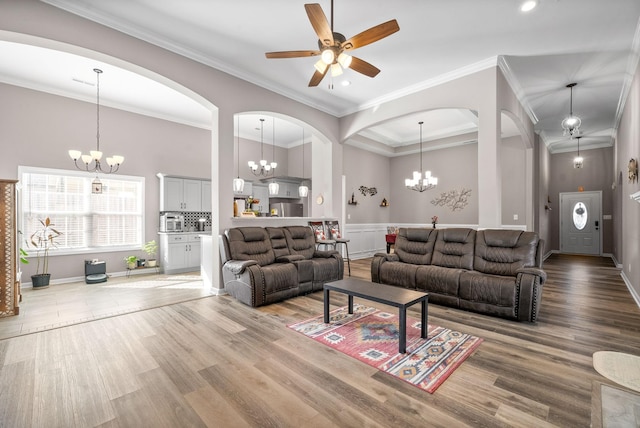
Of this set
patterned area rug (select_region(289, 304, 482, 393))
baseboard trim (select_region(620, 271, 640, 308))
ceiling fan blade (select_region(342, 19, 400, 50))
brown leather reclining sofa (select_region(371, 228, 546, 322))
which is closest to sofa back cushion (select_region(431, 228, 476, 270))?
brown leather reclining sofa (select_region(371, 228, 546, 322))

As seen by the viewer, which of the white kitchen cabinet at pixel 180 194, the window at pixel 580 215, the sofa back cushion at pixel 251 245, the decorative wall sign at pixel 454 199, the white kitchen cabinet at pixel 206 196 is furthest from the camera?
the window at pixel 580 215

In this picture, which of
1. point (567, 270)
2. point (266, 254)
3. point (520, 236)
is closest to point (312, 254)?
point (266, 254)

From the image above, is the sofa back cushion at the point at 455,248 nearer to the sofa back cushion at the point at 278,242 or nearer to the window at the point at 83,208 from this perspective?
the sofa back cushion at the point at 278,242

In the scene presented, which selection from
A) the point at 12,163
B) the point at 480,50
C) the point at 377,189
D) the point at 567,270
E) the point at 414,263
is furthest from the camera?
the point at 377,189

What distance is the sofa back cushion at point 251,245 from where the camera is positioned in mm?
4211

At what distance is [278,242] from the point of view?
4.73 meters

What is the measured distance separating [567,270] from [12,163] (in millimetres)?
10670

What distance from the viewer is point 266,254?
4.46m

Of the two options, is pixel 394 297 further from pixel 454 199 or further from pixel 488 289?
pixel 454 199

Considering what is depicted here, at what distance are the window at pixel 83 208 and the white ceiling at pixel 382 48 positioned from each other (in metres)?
1.55

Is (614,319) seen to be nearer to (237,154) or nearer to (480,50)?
(480,50)

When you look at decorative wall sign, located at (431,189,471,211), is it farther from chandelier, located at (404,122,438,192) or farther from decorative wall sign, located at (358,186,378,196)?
decorative wall sign, located at (358,186,378,196)

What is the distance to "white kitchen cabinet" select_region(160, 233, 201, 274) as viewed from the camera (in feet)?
20.2

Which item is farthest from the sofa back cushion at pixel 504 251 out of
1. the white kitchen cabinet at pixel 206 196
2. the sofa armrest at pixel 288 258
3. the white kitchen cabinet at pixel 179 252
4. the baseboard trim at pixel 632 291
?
the white kitchen cabinet at pixel 206 196
